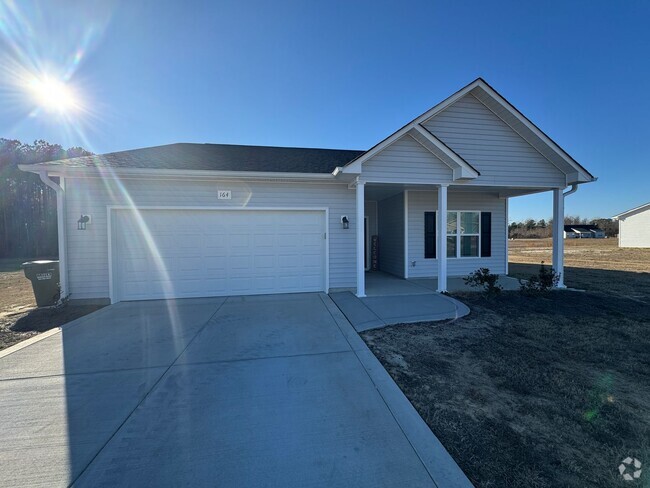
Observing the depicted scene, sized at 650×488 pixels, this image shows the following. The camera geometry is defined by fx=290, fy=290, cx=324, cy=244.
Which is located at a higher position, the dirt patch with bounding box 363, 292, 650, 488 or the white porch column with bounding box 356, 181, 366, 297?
the white porch column with bounding box 356, 181, 366, 297

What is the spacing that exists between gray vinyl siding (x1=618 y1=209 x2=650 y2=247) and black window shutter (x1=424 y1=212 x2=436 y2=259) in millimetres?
30879

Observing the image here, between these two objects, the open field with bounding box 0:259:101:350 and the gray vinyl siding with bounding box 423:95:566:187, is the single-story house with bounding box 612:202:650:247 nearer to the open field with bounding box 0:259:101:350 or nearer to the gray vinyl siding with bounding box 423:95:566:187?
the gray vinyl siding with bounding box 423:95:566:187

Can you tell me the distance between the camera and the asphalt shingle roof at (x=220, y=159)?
285 inches

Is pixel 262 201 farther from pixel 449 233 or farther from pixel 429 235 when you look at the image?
pixel 449 233

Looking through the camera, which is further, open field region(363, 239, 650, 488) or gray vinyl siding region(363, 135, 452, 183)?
gray vinyl siding region(363, 135, 452, 183)

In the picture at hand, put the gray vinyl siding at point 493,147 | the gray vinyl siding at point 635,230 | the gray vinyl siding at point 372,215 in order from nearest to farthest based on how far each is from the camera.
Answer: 1. the gray vinyl siding at point 493,147
2. the gray vinyl siding at point 372,215
3. the gray vinyl siding at point 635,230

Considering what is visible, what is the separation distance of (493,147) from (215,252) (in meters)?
8.42

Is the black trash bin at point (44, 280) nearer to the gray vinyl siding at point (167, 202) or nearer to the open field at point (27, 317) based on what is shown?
the open field at point (27, 317)

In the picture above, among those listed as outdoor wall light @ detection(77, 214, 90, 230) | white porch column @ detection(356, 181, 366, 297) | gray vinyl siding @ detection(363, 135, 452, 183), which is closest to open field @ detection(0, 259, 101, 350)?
outdoor wall light @ detection(77, 214, 90, 230)

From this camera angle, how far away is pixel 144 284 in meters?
7.39

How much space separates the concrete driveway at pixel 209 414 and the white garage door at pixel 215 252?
2483mm

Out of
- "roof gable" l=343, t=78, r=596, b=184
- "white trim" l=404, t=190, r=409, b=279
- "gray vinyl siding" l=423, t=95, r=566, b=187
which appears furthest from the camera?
"white trim" l=404, t=190, r=409, b=279

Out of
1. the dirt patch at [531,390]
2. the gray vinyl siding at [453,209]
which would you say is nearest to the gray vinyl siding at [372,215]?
the gray vinyl siding at [453,209]

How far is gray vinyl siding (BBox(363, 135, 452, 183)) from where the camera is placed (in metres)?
7.27
